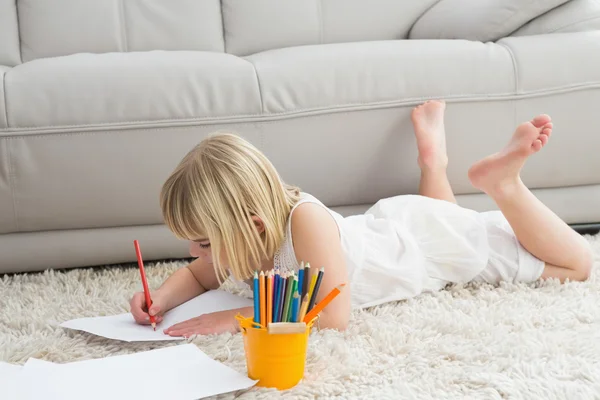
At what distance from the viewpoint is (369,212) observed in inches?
56.2

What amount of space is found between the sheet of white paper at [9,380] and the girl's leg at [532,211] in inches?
32.5

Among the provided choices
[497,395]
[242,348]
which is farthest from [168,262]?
[497,395]

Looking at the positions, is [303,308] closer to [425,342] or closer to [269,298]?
[269,298]

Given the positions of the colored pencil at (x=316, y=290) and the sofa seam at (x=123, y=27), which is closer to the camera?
the colored pencil at (x=316, y=290)

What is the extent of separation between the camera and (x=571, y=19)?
1.68 metres

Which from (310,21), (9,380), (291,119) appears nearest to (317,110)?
(291,119)

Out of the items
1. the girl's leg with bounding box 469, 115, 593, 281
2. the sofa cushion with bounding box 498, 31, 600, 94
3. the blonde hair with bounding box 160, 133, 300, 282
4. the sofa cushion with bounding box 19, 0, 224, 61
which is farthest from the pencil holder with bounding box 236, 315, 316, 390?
the sofa cushion with bounding box 19, 0, 224, 61

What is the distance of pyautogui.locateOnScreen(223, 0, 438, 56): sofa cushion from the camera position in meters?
1.98

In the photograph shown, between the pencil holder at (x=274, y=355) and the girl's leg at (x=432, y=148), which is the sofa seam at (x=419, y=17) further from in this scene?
the pencil holder at (x=274, y=355)

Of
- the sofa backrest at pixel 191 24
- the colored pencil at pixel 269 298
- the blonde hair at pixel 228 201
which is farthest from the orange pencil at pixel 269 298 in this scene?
the sofa backrest at pixel 191 24

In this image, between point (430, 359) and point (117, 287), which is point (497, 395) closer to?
point (430, 359)

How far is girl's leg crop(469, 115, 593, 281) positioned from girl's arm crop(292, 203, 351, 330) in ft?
1.12

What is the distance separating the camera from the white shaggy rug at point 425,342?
35.1 inches

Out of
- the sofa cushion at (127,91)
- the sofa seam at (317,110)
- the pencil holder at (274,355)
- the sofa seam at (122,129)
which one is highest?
the sofa cushion at (127,91)
